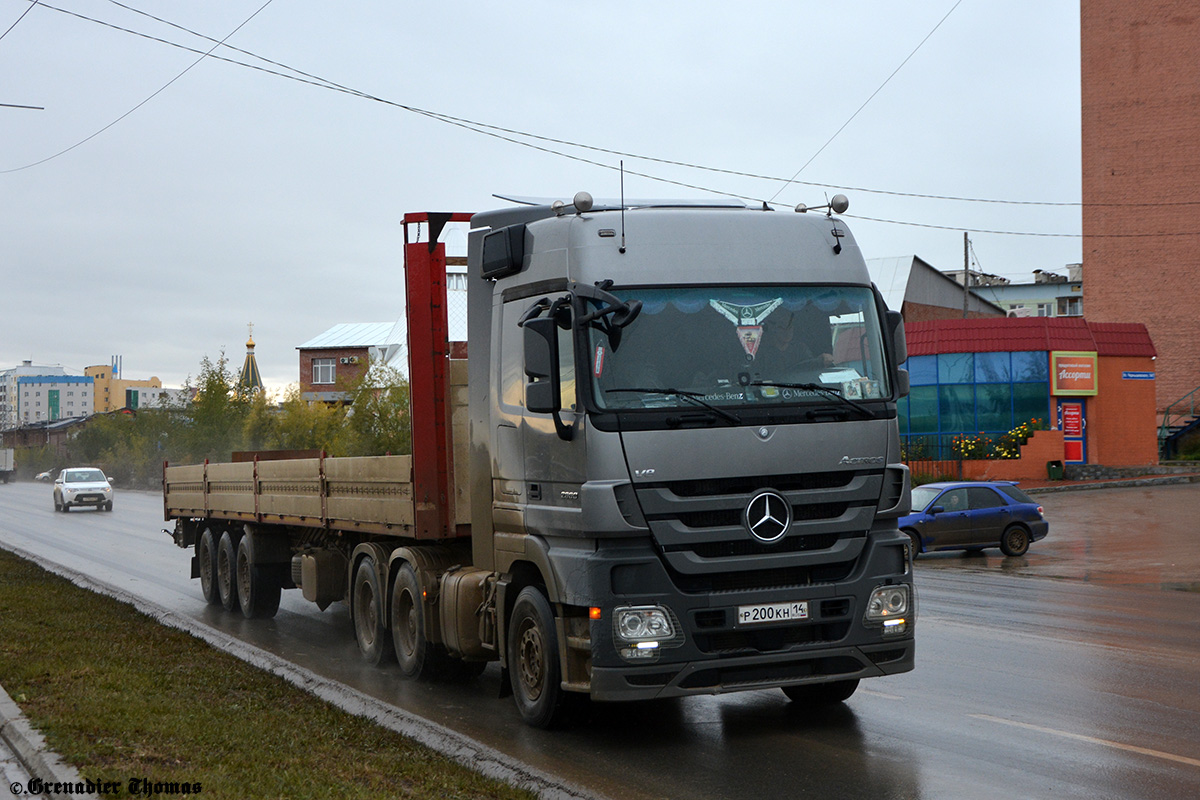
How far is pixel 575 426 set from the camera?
6973mm

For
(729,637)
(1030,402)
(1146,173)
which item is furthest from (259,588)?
(1146,173)

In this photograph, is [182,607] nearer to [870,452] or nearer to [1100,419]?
[870,452]

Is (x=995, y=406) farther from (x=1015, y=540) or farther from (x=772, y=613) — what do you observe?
(x=772, y=613)

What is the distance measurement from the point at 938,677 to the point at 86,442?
339 feet

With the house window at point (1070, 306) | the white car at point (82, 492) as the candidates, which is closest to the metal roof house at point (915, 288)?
the house window at point (1070, 306)

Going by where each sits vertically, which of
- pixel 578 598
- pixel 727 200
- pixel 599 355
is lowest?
pixel 578 598

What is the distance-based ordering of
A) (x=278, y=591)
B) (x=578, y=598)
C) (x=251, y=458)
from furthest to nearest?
(x=251, y=458) < (x=278, y=591) < (x=578, y=598)

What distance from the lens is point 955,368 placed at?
1651 inches

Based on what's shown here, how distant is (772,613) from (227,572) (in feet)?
33.4

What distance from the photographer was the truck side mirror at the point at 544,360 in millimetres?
6973

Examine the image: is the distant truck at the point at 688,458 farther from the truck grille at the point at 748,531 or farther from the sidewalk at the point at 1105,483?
the sidewalk at the point at 1105,483

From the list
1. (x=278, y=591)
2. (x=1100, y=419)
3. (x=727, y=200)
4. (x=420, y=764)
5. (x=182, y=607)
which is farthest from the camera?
(x=1100, y=419)

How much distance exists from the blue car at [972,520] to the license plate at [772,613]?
15380 millimetres

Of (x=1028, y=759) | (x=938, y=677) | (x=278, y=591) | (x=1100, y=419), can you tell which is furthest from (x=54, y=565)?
(x=1100, y=419)
